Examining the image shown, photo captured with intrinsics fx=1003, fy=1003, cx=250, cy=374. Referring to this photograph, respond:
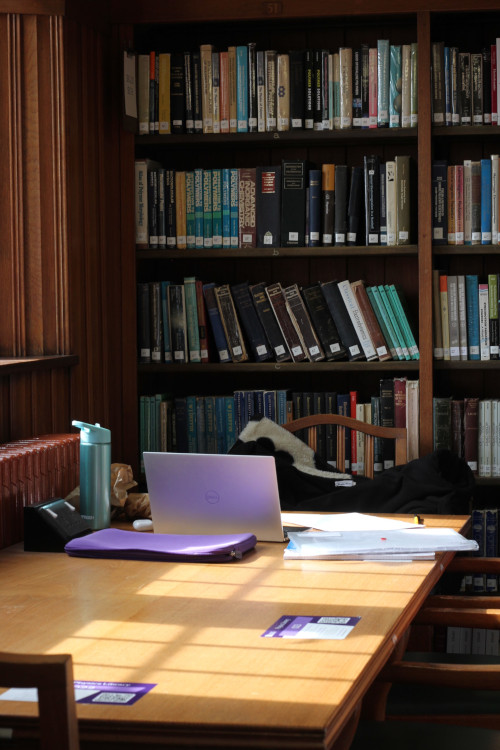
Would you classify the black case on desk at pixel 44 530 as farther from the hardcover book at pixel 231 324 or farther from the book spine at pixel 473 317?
the book spine at pixel 473 317

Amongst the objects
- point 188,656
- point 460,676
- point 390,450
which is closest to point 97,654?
point 188,656

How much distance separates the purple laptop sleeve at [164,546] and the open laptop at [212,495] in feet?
0.14

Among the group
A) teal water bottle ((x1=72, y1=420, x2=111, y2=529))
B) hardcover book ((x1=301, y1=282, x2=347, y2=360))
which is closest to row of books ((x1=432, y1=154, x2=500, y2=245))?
hardcover book ((x1=301, y1=282, x2=347, y2=360))

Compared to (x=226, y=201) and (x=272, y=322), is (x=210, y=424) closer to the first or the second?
(x=272, y=322)

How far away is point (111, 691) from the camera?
1.29 meters

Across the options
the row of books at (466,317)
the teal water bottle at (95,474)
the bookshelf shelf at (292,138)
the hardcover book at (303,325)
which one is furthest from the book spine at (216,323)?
the teal water bottle at (95,474)

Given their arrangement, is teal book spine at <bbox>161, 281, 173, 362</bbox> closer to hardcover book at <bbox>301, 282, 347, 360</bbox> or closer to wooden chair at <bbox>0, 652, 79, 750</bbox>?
hardcover book at <bbox>301, 282, 347, 360</bbox>

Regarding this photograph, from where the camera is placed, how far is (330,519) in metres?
2.41

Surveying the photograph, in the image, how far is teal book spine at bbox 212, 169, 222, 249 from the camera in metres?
3.59

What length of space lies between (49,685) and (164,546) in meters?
1.12

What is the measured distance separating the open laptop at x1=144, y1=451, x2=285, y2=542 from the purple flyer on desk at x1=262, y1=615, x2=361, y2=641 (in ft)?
1.75

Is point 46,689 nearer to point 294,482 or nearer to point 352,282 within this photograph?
point 294,482

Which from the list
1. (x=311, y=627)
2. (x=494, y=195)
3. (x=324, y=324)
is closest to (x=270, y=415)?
(x=324, y=324)

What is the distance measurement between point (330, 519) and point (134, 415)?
4.50 ft
